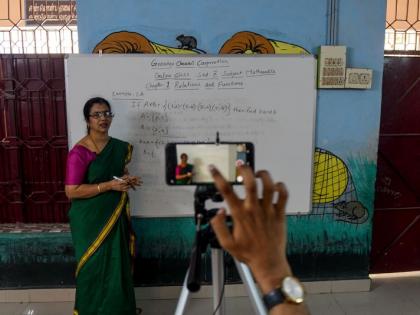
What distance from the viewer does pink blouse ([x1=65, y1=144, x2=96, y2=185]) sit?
187 cm

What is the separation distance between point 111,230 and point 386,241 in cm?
194

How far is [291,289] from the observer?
0.63 m

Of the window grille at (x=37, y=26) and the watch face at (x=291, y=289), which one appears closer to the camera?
the watch face at (x=291, y=289)

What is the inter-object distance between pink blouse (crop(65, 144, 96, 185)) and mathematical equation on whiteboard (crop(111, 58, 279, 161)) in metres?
0.42

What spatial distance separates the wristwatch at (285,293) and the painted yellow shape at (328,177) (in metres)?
1.86

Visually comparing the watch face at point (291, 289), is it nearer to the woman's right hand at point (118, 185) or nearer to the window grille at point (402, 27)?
the woman's right hand at point (118, 185)

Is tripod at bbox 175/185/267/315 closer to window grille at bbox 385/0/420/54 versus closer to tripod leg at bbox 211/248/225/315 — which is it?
tripod leg at bbox 211/248/225/315

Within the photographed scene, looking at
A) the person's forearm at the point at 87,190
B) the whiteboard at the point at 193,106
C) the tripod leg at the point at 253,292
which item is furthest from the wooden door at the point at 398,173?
the tripod leg at the point at 253,292

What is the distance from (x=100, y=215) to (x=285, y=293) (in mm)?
1493

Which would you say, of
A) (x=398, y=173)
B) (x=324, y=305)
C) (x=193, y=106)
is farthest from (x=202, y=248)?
(x=398, y=173)

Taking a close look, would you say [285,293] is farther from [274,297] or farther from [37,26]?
[37,26]

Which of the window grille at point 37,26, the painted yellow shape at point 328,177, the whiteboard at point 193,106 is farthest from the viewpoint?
the painted yellow shape at point 328,177

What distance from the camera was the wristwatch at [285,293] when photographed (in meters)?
0.62

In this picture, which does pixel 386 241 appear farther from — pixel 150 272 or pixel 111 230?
pixel 111 230
